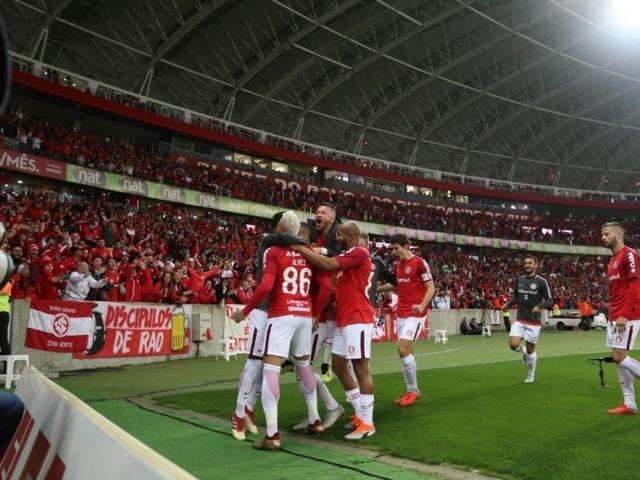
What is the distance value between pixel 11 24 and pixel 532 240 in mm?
44132

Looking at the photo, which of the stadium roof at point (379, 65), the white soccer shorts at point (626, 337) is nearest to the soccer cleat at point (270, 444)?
the white soccer shorts at point (626, 337)

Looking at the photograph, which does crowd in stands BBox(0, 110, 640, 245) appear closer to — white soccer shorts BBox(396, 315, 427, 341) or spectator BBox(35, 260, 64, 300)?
spectator BBox(35, 260, 64, 300)

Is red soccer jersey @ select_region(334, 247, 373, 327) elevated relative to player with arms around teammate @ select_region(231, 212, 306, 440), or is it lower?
elevated

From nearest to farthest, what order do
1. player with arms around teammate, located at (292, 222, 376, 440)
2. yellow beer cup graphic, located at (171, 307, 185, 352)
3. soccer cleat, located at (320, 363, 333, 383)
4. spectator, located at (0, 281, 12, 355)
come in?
player with arms around teammate, located at (292, 222, 376, 440), soccer cleat, located at (320, 363, 333, 383), spectator, located at (0, 281, 12, 355), yellow beer cup graphic, located at (171, 307, 185, 352)

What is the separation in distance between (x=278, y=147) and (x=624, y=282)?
37.5m

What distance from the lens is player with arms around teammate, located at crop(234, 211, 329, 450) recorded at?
217 inches

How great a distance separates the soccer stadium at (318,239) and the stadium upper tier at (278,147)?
213mm

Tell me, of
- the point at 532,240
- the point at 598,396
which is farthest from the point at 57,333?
the point at 532,240

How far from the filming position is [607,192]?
63812mm

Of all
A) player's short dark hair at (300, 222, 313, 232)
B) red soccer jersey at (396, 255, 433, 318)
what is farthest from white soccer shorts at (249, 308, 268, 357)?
red soccer jersey at (396, 255, 433, 318)

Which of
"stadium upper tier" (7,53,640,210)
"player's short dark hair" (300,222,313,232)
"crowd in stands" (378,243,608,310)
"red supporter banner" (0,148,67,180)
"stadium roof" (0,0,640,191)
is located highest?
"stadium roof" (0,0,640,191)

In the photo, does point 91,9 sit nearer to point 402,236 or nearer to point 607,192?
point 402,236

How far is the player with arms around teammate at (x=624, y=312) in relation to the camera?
22.4ft

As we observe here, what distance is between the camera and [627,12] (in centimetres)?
3706
